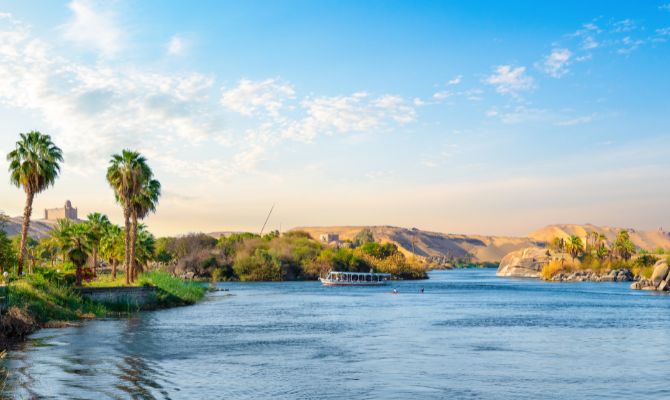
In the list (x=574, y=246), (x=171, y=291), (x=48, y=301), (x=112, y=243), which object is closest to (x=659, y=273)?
(x=574, y=246)

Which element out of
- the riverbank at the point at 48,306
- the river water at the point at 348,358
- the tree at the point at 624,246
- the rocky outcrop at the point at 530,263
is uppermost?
the tree at the point at 624,246

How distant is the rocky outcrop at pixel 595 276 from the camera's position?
136m

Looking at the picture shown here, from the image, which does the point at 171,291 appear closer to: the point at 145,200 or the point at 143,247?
the point at 145,200

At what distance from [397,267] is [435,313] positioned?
113451 millimetres

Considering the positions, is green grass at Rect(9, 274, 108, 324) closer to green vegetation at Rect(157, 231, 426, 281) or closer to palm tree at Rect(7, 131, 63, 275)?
palm tree at Rect(7, 131, 63, 275)

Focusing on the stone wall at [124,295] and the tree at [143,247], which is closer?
the stone wall at [124,295]

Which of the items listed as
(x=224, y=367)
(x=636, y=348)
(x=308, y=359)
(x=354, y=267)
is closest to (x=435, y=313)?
(x=636, y=348)

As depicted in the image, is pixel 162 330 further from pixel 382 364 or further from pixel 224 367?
pixel 382 364

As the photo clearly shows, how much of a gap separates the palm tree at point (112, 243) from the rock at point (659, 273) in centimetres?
7662

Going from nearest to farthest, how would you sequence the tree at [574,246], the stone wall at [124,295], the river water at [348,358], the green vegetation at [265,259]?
the river water at [348,358], the stone wall at [124,295], the green vegetation at [265,259], the tree at [574,246]

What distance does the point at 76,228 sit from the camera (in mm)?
68188

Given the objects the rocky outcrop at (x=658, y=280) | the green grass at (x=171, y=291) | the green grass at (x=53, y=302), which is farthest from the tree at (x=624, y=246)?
the green grass at (x=53, y=302)

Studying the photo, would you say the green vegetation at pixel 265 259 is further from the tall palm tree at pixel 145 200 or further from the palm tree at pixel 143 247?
the tall palm tree at pixel 145 200

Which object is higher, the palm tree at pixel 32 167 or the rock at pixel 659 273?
the palm tree at pixel 32 167
